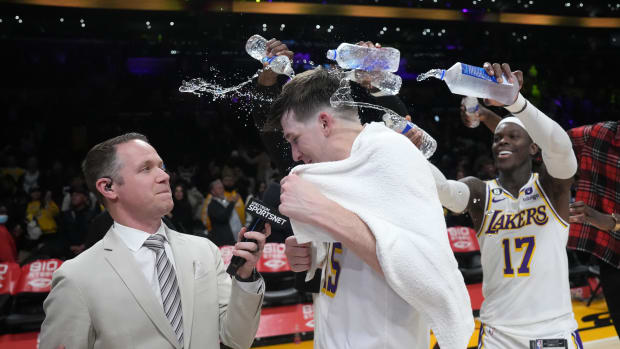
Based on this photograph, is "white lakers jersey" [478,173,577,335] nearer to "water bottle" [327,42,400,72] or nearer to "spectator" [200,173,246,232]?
"water bottle" [327,42,400,72]

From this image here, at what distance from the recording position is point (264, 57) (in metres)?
2.23

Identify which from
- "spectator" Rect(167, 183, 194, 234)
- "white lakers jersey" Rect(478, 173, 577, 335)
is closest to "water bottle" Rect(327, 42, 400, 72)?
"white lakers jersey" Rect(478, 173, 577, 335)

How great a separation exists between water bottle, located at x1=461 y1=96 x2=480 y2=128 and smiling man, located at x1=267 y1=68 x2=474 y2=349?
6.64 feet

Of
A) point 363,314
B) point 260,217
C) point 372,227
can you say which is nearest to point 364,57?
point 260,217

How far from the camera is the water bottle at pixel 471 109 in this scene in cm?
363

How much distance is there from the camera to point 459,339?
1516 millimetres

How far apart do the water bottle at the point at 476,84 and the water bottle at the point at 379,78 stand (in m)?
0.29


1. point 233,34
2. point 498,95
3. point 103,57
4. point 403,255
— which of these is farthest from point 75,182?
point 403,255

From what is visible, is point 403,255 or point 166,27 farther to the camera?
point 166,27

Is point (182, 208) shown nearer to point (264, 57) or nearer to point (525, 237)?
point (525, 237)

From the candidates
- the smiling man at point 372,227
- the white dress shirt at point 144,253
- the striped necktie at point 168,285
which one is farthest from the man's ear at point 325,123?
the striped necktie at point 168,285

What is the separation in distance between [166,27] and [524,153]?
9426 millimetres

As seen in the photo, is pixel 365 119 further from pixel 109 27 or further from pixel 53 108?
pixel 53 108

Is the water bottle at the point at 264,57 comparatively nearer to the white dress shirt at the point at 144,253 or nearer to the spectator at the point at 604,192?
the white dress shirt at the point at 144,253
